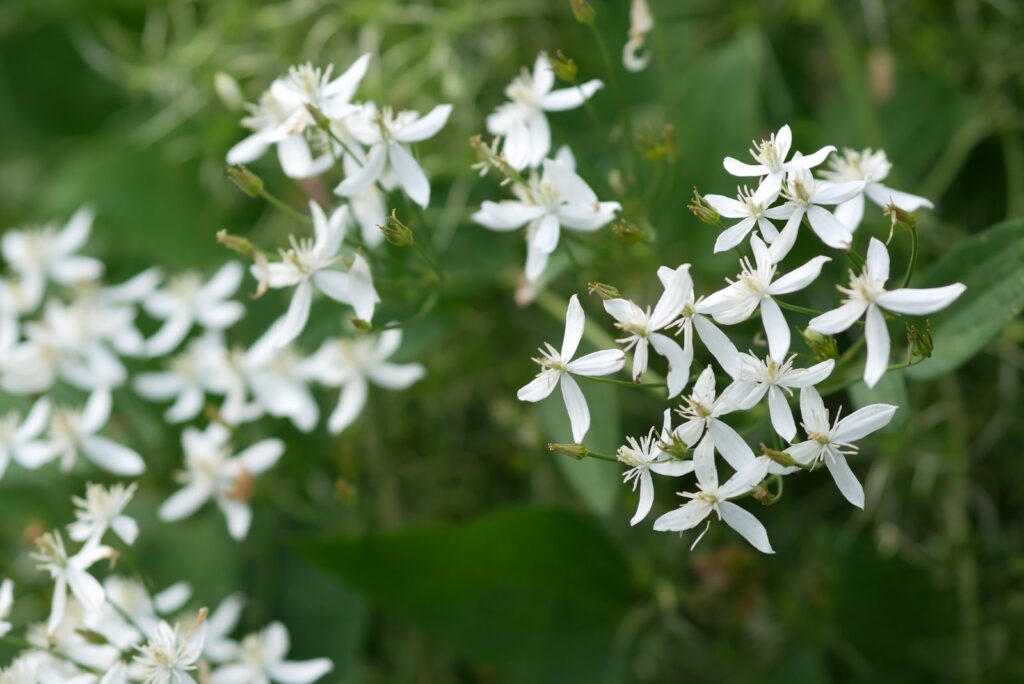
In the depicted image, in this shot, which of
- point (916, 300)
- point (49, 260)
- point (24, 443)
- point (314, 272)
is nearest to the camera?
point (916, 300)

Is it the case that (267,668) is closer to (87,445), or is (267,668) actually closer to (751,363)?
(87,445)

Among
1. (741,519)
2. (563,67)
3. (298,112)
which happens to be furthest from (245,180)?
(741,519)

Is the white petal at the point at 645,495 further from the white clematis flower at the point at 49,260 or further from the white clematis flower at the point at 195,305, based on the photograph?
the white clematis flower at the point at 49,260

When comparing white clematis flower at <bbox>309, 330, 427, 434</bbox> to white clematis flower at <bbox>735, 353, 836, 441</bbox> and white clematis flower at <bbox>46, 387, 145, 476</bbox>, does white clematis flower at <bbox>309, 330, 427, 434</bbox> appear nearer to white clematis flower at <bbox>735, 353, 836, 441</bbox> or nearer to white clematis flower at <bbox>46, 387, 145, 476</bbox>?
white clematis flower at <bbox>46, 387, 145, 476</bbox>

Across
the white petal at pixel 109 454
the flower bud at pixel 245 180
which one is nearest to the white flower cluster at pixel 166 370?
the white petal at pixel 109 454

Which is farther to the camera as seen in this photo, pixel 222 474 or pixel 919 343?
pixel 222 474

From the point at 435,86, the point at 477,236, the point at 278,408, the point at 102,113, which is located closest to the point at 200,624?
the point at 278,408

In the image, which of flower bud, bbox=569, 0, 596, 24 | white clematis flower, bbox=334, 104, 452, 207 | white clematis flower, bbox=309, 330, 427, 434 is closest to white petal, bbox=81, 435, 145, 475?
white clematis flower, bbox=309, 330, 427, 434
